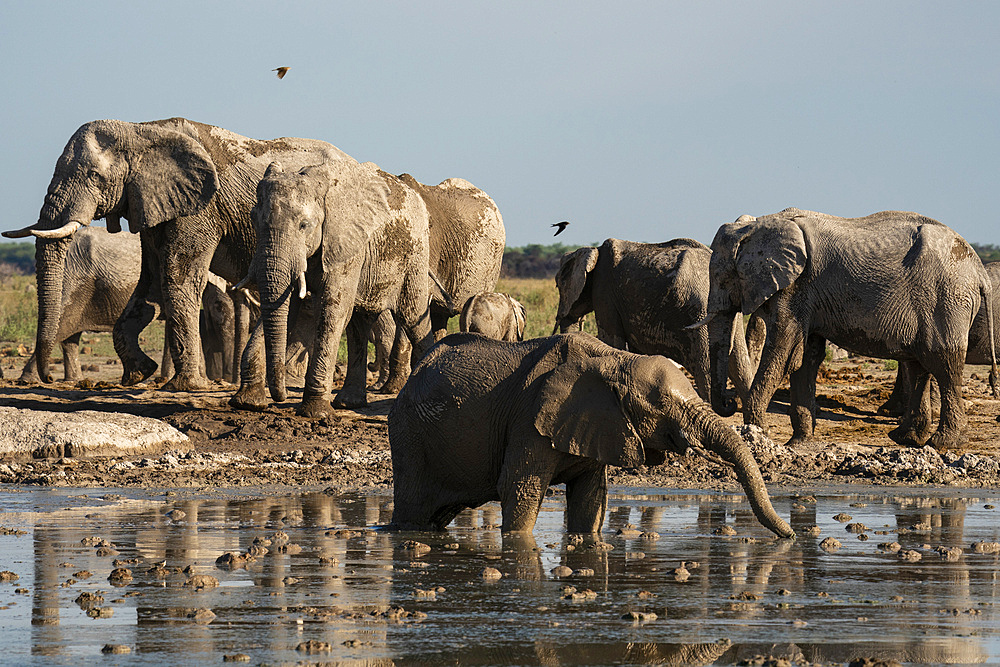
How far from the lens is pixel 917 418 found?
15.4m

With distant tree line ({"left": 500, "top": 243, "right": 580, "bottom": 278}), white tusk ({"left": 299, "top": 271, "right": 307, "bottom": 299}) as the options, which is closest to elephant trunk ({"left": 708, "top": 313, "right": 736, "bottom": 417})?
white tusk ({"left": 299, "top": 271, "right": 307, "bottom": 299})

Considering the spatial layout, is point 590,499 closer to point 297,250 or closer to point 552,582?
point 552,582

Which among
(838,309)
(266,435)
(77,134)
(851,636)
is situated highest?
(77,134)

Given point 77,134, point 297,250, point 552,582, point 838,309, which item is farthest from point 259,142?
point 552,582

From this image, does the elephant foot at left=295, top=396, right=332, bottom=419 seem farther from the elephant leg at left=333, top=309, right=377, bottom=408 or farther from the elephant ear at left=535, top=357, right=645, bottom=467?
the elephant ear at left=535, top=357, right=645, bottom=467

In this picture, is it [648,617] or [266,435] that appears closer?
[648,617]

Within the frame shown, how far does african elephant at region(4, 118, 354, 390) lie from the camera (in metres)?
17.0

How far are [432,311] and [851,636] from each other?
44.2 feet

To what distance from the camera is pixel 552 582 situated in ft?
23.5

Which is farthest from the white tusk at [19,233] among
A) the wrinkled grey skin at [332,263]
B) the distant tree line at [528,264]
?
the distant tree line at [528,264]

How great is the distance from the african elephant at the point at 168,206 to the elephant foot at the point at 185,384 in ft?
0.04

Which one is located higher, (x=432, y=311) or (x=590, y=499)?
(x=432, y=311)

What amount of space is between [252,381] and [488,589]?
30.5ft

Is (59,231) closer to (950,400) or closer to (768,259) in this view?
(768,259)
